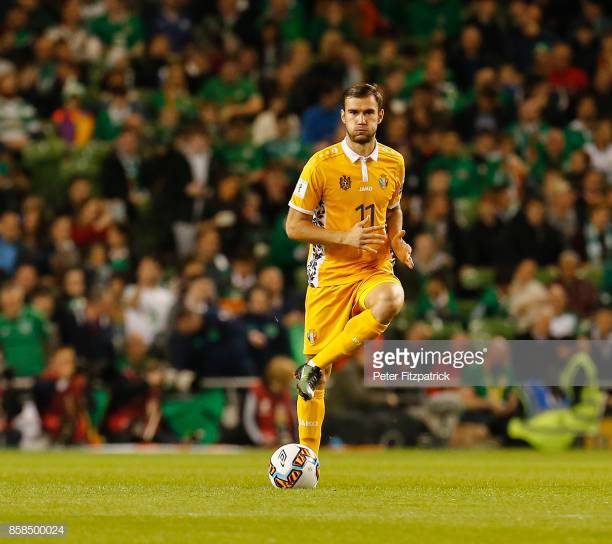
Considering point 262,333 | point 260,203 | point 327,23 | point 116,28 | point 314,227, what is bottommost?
point 262,333

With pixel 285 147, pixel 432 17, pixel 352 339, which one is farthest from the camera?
pixel 432 17

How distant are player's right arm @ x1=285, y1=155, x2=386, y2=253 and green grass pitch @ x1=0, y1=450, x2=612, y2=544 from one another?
1.66 m

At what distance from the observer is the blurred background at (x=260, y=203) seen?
17.4 metres

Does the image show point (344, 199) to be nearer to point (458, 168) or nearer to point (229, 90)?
point (458, 168)

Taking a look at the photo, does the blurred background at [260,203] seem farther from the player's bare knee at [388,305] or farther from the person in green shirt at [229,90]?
the player's bare knee at [388,305]

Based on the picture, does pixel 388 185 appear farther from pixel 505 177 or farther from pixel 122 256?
pixel 505 177

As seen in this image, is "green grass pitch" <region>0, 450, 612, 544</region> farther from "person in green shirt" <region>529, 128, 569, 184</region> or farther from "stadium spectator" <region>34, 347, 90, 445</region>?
"person in green shirt" <region>529, 128, 569, 184</region>

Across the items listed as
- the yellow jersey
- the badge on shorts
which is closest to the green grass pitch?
the yellow jersey

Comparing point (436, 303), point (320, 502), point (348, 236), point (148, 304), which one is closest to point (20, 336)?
point (148, 304)

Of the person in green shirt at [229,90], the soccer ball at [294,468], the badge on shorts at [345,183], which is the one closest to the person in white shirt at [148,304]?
the person in green shirt at [229,90]

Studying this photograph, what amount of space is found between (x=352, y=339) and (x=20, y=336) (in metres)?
8.91

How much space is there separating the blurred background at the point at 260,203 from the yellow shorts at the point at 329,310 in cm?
689

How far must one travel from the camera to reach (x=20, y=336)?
1778 cm

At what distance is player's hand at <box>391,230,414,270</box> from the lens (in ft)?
32.9
